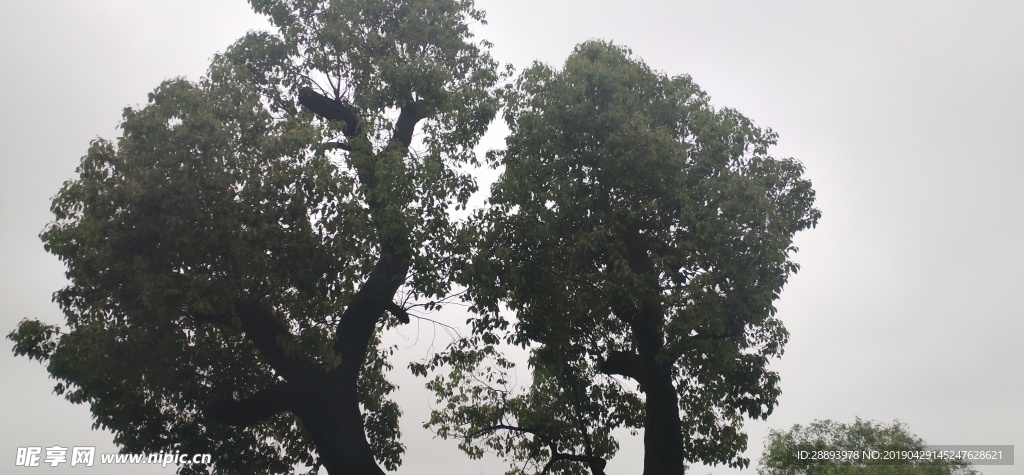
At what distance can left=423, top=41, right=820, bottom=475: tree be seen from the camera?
12555mm

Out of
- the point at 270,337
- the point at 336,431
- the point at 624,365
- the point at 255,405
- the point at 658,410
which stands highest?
the point at 624,365

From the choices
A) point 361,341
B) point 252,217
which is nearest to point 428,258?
point 361,341

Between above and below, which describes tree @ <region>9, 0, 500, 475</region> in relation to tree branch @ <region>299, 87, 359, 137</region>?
below

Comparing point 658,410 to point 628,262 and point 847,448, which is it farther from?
point 847,448

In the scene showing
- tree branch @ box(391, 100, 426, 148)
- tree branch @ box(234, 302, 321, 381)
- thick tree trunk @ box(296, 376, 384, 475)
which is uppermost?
tree branch @ box(391, 100, 426, 148)

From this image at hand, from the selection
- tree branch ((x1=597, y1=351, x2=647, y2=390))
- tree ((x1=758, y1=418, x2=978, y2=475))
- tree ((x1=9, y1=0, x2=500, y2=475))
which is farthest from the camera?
tree ((x1=758, y1=418, x2=978, y2=475))

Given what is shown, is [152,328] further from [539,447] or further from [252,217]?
[539,447]

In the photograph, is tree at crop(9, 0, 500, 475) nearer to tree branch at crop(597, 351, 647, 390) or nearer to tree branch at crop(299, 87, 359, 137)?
tree branch at crop(299, 87, 359, 137)

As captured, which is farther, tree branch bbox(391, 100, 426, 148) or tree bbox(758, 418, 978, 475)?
tree bbox(758, 418, 978, 475)

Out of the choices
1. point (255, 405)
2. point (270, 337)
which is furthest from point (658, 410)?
point (255, 405)

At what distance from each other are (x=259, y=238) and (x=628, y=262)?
21.0ft

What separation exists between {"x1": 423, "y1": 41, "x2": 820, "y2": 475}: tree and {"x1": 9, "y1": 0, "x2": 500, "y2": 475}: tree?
1433 millimetres

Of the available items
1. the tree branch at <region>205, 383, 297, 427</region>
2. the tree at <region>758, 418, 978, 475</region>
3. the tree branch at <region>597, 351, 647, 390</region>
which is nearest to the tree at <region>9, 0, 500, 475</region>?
the tree branch at <region>205, 383, 297, 427</region>

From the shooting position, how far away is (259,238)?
11.4 m
